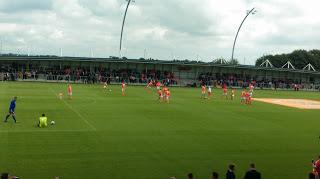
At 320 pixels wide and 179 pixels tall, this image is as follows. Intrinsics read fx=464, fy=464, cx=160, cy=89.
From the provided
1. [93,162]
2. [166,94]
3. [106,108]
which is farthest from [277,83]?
[93,162]

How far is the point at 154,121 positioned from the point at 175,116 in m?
3.67

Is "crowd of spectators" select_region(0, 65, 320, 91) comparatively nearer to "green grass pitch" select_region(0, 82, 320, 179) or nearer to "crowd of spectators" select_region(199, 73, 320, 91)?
"crowd of spectators" select_region(199, 73, 320, 91)

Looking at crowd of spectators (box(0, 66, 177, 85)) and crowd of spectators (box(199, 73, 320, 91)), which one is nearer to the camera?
crowd of spectators (box(0, 66, 177, 85))

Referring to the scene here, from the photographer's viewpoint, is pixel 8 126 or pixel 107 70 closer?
pixel 8 126

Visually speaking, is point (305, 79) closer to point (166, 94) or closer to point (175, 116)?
point (166, 94)

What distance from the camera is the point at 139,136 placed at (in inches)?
991

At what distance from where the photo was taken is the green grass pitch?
18.1 m

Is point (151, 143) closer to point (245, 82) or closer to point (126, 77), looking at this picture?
point (126, 77)

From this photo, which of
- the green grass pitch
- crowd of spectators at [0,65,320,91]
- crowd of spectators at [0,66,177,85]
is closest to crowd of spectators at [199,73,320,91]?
crowd of spectators at [0,65,320,91]

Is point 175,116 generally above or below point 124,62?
below

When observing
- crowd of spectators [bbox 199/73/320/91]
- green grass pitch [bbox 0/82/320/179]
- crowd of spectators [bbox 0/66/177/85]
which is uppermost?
crowd of spectators [bbox 0/66/177/85]

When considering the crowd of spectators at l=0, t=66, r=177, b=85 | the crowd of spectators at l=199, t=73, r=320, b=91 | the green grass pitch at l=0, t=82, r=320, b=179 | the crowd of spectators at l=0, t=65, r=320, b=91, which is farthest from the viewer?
the crowd of spectators at l=199, t=73, r=320, b=91

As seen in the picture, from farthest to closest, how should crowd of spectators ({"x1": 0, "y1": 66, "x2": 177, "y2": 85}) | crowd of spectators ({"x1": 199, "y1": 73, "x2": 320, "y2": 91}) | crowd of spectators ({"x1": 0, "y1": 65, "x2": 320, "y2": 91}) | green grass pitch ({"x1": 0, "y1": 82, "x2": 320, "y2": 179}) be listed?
1. crowd of spectators ({"x1": 199, "y1": 73, "x2": 320, "y2": 91})
2. crowd of spectators ({"x1": 0, "y1": 65, "x2": 320, "y2": 91})
3. crowd of spectators ({"x1": 0, "y1": 66, "x2": 177, "y2": 85})
4. green grass pitch ({"x1": 0, "y1": 82, "x2": 320, "y2": 179})

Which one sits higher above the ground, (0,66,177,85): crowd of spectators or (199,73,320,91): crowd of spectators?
(0,66,177,85): crowd of spectators
